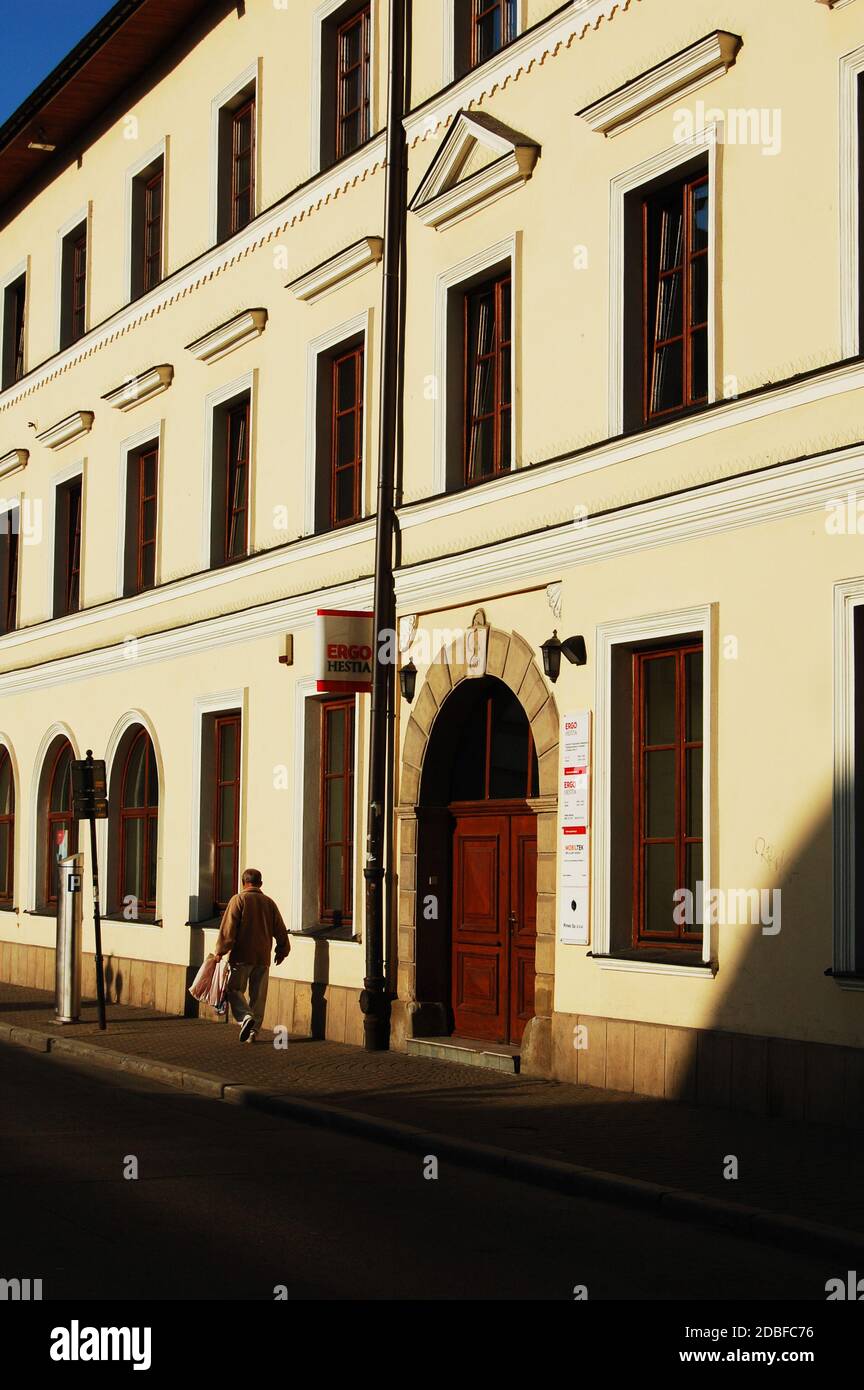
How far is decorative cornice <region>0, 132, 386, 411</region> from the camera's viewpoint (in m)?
19.3

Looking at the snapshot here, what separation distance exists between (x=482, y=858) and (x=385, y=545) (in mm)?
3241

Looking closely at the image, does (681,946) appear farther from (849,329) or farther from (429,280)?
(429,280)

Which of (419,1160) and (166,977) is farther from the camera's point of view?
(166,977)

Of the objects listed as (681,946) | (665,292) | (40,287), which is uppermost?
(40,287)

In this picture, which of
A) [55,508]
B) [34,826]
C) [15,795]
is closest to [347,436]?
[55,508]

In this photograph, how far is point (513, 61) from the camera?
16.6 metres

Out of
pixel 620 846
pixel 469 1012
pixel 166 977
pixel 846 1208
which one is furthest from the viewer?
pixel 166 977

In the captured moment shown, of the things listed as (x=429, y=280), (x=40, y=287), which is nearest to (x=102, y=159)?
(x=40, y=287)

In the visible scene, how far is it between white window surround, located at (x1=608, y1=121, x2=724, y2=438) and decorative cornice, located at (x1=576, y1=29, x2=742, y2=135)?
42 centimetres

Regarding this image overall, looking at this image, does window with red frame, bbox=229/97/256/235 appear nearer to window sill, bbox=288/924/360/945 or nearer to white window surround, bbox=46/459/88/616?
white window surround, bbox=46/459/88/616

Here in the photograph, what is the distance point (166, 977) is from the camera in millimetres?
22422

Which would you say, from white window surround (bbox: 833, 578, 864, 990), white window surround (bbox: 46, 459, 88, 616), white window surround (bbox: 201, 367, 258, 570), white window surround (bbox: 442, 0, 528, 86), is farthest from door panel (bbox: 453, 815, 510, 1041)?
white window surround (bbox: 46, 459, 88, 616)

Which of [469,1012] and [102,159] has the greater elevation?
[102,159]
